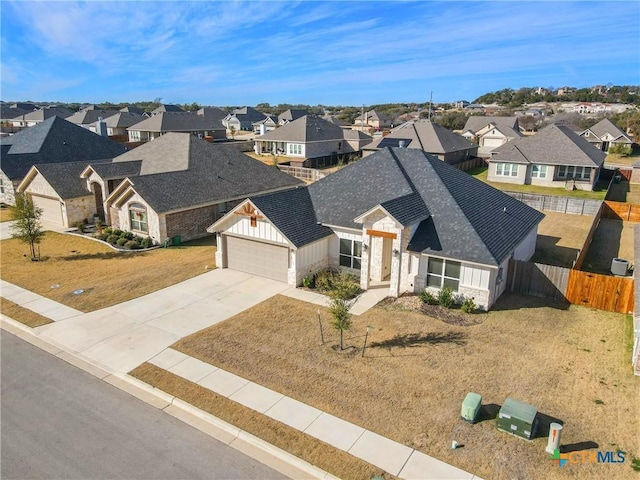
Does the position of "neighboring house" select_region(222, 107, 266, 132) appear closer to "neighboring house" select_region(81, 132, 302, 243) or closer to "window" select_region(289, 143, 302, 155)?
"window" select_region(289, 143, 302, 155)

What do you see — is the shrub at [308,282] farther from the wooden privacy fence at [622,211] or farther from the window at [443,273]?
the wooden privacy fence at [622,211]

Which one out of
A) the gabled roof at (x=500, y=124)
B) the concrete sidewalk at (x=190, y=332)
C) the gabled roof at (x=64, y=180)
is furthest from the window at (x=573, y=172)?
the gabled roof at (x=64, y=180)

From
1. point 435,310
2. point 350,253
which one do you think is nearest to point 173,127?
point 350,253

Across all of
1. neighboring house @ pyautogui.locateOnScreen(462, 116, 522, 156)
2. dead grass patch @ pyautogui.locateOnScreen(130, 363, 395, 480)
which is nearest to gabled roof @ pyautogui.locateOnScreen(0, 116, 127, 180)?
dead grass patch @ pyautogui.locateOnScreen(130, 363, 395, 480)

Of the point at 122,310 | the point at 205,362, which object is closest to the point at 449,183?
the point at 205,362

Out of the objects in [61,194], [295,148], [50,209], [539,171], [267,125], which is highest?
[267,125]

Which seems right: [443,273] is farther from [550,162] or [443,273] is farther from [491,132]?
[491,132]

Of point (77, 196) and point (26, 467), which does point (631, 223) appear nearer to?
point (26, 467)
